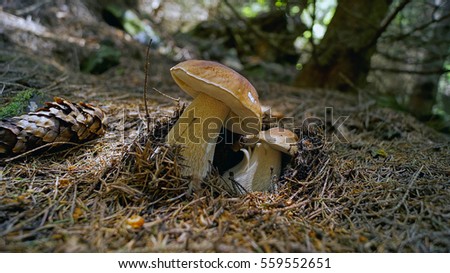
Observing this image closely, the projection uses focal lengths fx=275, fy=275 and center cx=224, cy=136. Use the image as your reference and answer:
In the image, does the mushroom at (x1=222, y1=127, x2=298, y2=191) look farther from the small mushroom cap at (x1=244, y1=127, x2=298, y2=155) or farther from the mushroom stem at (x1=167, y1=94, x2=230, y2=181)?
the mushroom stem at (x1=167, y1=94, x2=230, y2=181)

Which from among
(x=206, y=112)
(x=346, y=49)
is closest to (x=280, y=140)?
(x=206, y=112)

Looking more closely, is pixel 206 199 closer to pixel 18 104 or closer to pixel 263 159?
pixel 263 159

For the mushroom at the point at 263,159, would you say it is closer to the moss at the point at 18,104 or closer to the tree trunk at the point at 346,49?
the moss at the point at 18,104

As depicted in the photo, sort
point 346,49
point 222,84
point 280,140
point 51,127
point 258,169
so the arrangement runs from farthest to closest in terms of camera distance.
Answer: point 346,49 < point 258,169 < point 280,140 < point 51,127 < point 222,84

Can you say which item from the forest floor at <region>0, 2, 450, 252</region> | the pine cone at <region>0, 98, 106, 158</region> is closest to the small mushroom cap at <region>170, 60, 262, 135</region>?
the forest floor at <region>0, 2, 450, 252</region>

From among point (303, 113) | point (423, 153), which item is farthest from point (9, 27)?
point (423, 153)

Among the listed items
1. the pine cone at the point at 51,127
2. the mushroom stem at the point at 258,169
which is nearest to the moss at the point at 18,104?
the pine cone at the point at 51,127

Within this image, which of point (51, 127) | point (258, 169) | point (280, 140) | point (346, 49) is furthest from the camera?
point (346, 49)
